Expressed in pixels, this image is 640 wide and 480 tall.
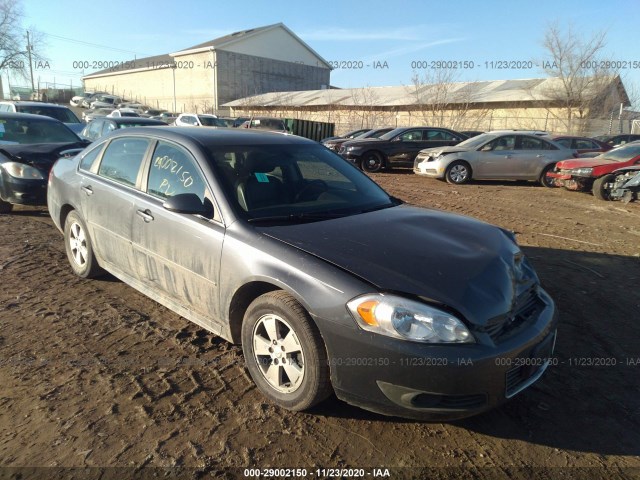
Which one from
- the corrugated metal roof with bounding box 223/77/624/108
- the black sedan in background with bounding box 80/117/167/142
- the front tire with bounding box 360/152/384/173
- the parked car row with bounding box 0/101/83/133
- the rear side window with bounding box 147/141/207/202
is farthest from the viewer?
the corrugated metal roof with bounding box 223/77/624/108

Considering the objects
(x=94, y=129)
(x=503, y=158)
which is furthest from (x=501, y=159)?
(x=94, y=129)

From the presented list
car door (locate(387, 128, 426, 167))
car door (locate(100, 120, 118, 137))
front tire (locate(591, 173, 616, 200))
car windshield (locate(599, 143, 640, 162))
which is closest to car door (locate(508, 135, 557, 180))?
car windshield (locate(599, 143, 640, 162))

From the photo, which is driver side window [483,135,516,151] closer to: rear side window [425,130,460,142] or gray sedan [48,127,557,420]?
rear side window [425,130,460,142]

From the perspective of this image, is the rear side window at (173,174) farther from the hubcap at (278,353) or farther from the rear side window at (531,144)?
the rear side window at (531,144)

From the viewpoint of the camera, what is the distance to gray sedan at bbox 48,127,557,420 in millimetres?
2312

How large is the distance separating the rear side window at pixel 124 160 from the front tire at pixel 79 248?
0.66 meters

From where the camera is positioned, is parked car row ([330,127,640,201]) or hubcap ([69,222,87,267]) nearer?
hubcap ([69,222,87,267])

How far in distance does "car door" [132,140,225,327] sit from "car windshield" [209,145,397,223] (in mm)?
210

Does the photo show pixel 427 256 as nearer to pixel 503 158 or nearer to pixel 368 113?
pixel 503 158

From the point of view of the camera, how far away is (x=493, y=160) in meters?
13.0

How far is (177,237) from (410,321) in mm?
1822

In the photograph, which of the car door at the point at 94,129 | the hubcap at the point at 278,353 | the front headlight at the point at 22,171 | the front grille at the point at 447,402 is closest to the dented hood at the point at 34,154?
the front headlight at the point at 22,171

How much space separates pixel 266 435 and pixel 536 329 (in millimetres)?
1651

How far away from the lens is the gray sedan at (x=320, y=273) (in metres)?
2.31
